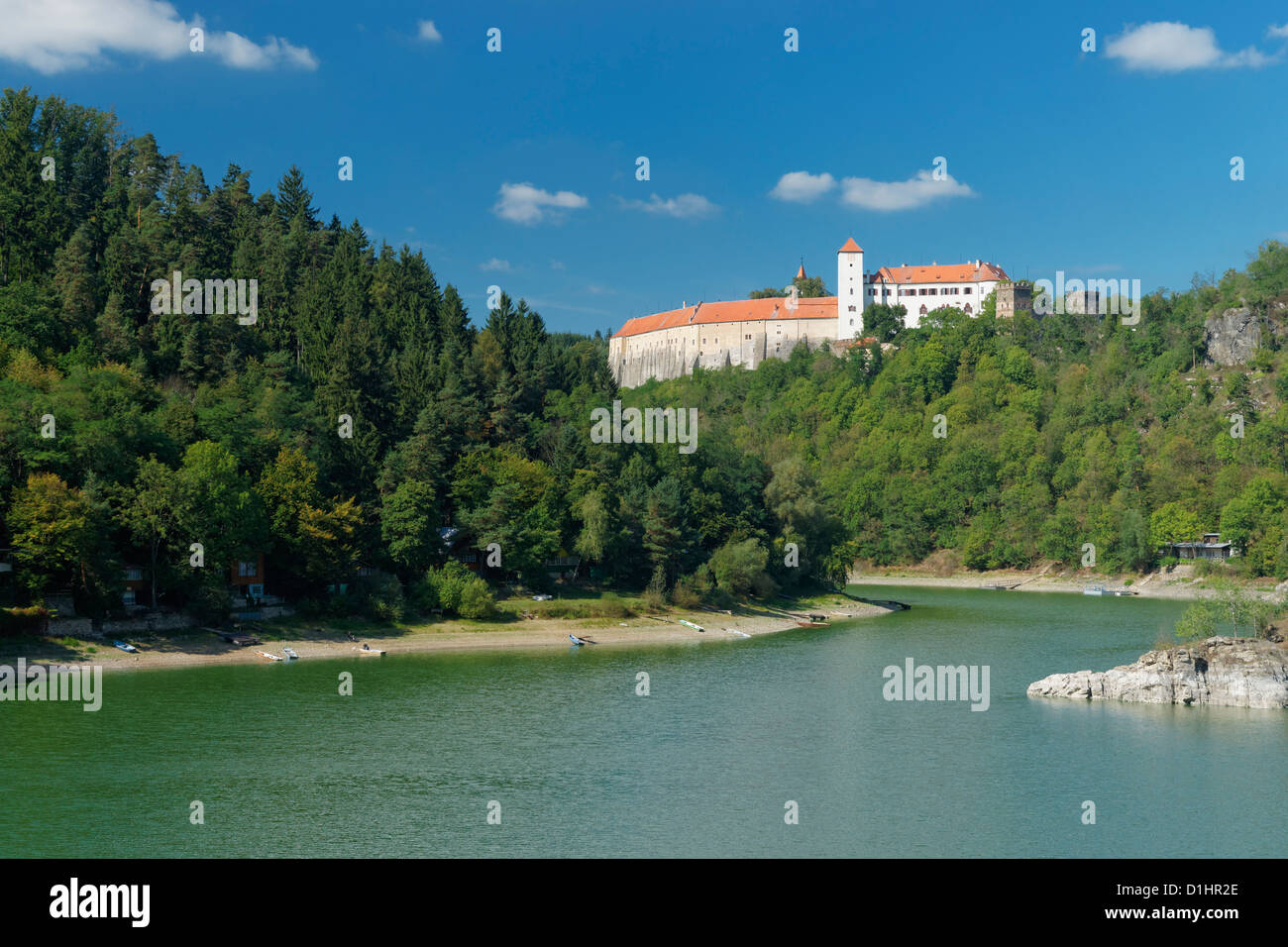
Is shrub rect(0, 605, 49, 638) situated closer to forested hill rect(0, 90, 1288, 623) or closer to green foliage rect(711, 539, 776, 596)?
forested hill rect(0, 90, 1288, 623)

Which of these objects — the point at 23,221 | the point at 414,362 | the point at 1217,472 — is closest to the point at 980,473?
the point at 1217,472

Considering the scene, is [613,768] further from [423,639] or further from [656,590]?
[656,590]

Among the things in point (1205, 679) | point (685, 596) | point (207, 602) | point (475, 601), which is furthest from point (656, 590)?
point (1205, 679)

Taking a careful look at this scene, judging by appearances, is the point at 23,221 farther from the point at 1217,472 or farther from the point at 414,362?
the point at 1217,472

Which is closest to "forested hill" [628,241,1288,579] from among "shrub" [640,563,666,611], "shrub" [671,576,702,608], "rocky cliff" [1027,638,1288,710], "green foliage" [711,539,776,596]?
"green foliage" [711,539,776,596]

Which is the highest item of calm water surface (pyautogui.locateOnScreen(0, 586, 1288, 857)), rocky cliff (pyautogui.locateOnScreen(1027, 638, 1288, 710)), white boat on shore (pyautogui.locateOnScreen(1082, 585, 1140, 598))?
rocky cliff (pyautogui.locateOnScreen(1027, 638, 1288, 710))

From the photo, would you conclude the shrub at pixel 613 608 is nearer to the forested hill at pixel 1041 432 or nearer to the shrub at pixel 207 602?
the shrub at pixel 207 602
